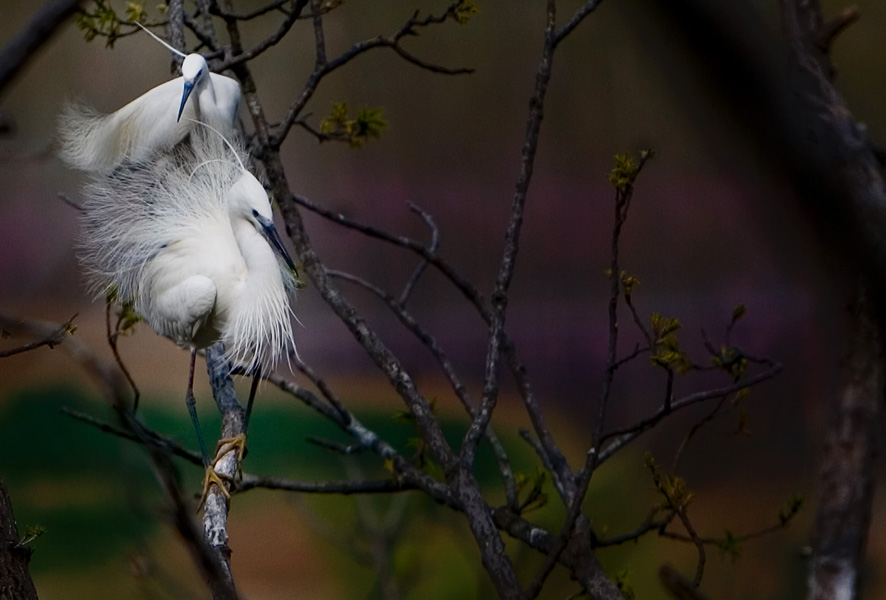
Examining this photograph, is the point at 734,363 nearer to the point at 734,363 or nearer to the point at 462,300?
the point at 734,363

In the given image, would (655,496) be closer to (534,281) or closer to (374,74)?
(534,281)

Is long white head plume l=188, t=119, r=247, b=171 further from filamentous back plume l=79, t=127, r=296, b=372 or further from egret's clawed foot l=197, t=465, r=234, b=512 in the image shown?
egret's clawed foot l=197, t=465, r=234, b=512

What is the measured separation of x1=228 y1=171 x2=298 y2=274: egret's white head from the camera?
4.07 ft

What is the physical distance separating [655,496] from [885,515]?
48 cm

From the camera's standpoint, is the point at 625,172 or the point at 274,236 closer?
the point at 625,172

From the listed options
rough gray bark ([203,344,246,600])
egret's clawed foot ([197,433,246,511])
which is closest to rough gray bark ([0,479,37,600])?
rough gray bark ([203,344,246,600])

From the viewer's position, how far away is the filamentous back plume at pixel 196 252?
1.26m

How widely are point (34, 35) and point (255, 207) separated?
0.99 metres

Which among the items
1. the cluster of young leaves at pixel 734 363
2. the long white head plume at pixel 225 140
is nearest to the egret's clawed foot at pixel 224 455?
the long white head plume at pixel 225 140

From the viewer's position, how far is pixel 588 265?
2010 mm

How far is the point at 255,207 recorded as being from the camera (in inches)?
49.0

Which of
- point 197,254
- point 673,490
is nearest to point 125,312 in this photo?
point 197,254

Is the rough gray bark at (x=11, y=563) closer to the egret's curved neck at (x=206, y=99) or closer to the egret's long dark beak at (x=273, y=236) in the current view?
the egret's long dark beak at (x=273, y=236)

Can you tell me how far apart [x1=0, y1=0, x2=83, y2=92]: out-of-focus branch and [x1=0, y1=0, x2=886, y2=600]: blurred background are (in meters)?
1.73
